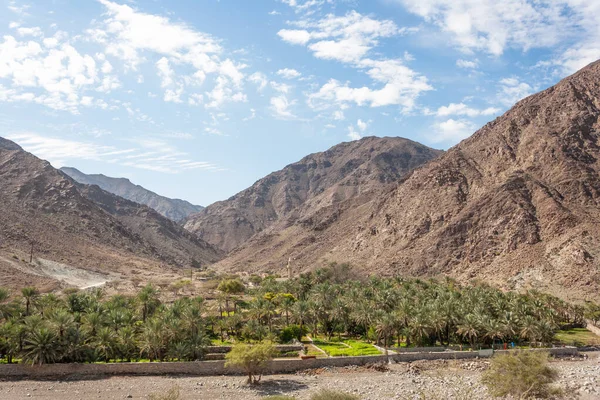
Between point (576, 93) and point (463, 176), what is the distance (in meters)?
32.1

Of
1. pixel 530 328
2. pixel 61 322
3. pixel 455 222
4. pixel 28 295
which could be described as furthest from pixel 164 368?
pixel 455 222

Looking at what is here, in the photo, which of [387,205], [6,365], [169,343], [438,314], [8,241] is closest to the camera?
[6,365]

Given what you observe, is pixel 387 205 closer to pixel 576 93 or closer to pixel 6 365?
pixel 576 93

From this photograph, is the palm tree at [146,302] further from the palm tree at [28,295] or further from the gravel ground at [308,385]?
the gravel ground at [308,385]

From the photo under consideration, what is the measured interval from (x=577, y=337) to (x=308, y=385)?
113ft

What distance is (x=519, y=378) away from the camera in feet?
103

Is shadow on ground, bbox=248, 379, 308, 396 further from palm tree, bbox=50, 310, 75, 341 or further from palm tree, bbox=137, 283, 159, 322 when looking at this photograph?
palm tree, bbox=137, 283, 159, 322

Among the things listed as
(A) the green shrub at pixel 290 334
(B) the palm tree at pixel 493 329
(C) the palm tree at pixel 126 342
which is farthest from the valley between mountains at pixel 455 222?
(C) the palm tree at pixel 126 342

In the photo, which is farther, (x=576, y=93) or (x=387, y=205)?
(x=387, y=205)

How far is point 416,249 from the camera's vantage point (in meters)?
96.8

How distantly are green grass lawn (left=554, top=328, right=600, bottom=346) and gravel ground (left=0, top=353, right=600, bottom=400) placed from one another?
959 centimetres

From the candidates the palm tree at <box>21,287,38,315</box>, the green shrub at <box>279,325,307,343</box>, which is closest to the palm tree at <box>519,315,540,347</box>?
the green shrub at <box>279,325,307,343</box>

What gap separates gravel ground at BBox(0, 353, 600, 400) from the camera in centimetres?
3351

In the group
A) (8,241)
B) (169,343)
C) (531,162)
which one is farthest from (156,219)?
(169,343)
